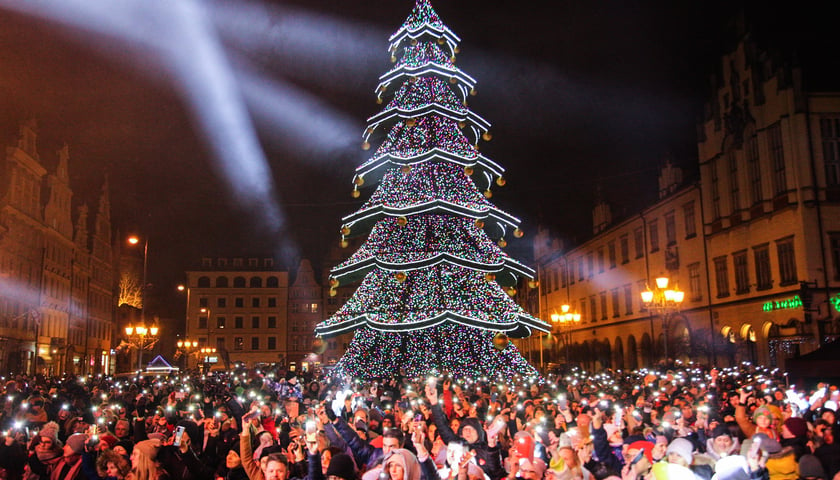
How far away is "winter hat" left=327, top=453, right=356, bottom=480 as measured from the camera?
6672mm

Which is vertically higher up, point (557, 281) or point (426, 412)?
point (557, 281)

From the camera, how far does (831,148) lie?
3097 centimetres

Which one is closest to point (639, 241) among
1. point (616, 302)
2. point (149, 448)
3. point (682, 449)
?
point (616, 302)

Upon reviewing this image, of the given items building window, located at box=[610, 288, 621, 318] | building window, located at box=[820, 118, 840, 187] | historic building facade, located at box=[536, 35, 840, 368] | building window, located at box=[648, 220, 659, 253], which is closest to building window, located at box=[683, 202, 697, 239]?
historic building facade, located at box=[536, 35, 840, 368]

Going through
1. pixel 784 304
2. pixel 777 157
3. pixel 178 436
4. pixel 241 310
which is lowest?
pixel 178 436

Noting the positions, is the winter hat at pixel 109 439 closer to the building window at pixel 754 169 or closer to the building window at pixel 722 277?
the building window at pixel 754 169

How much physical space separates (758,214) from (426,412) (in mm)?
27210

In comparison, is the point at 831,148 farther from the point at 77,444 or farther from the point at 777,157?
the point at 77,444

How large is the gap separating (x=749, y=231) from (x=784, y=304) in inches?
191

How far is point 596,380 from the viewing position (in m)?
28.4

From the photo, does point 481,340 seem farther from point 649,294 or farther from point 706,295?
point 706,295

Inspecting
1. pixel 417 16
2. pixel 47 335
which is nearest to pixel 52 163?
pixel 47 335

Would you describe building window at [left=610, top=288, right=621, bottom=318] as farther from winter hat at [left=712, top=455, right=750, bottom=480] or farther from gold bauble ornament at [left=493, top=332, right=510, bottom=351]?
winter hat at [left=712, top=455, right=750, bottom=480]

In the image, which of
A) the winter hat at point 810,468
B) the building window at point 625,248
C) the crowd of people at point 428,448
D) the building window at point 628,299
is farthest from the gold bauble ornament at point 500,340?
the building window at point 625,248
